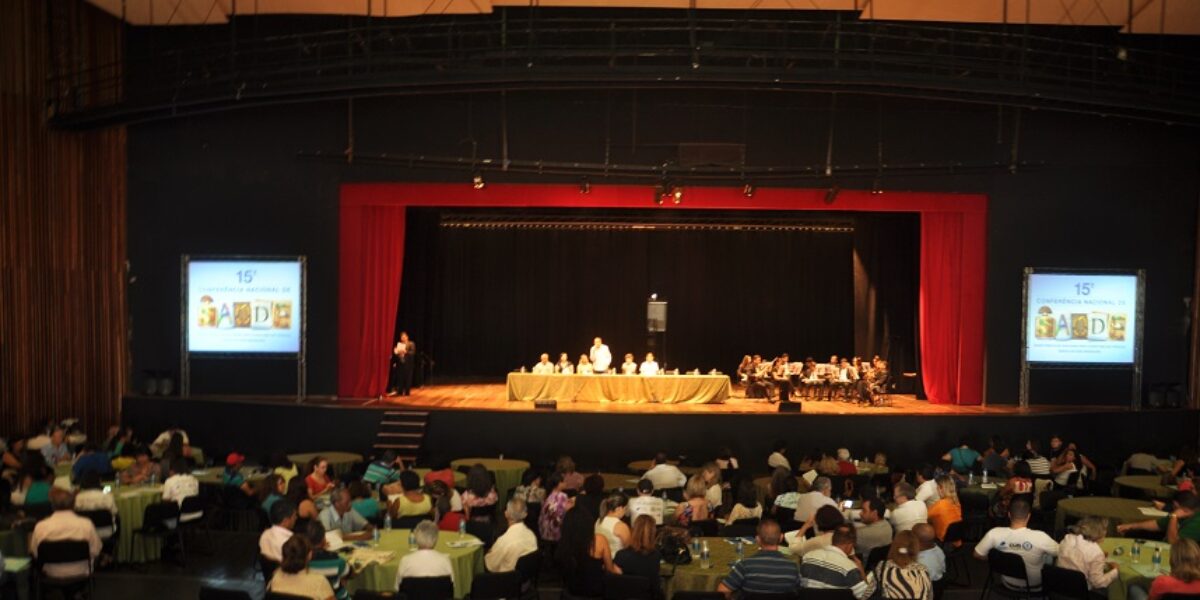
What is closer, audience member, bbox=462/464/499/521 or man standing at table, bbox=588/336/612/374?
audience member, bbox=462/464/499/521

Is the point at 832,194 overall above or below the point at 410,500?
above

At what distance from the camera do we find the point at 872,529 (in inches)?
411

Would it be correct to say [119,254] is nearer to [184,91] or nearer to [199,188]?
[199,188]

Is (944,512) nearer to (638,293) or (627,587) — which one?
(627,587)

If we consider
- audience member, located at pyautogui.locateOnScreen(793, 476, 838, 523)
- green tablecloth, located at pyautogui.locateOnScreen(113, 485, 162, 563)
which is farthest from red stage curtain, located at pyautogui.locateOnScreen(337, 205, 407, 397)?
audience member, located at pyautogui.locateOnScreen(793, 476, 838, 523)

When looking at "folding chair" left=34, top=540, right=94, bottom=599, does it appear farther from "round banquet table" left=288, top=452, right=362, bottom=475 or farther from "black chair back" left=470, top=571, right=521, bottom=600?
"round banquet table" left=288, top=452, right=362, bottom=475

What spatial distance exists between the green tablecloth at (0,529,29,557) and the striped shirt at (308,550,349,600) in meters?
3.58

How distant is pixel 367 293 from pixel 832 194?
7.64 meters

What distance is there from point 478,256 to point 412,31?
5.64 m

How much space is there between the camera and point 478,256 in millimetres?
25344

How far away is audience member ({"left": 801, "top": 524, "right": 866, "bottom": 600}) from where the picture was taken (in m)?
8.34

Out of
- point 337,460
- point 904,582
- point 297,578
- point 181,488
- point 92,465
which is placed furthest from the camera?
point 337,460

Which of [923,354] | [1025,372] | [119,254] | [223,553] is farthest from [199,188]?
[1025,372]

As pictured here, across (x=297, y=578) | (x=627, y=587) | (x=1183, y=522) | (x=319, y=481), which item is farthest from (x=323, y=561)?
(x=1183, y=522)
